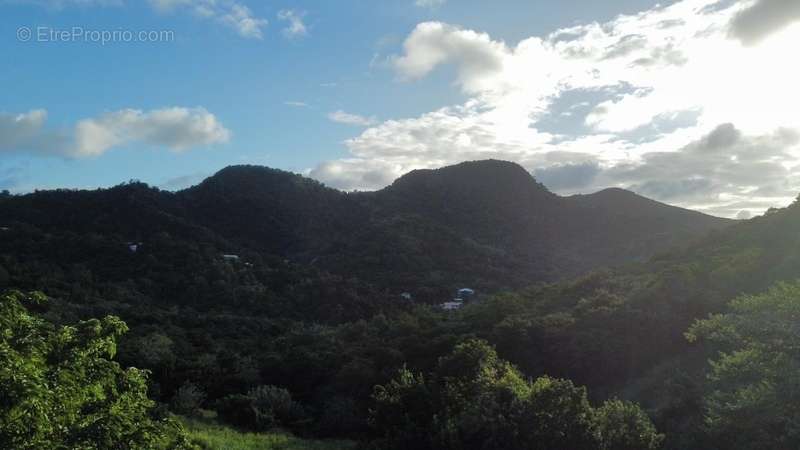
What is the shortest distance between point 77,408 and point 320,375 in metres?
17.2

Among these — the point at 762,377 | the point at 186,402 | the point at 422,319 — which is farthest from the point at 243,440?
the point at 422,319

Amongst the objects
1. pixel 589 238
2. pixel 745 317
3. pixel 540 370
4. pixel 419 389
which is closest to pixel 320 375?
pixel 540 370

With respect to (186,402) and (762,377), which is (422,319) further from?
(762,377)

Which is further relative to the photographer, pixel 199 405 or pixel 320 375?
pixel 320 375

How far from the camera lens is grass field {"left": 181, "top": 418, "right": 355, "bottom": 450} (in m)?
12.4

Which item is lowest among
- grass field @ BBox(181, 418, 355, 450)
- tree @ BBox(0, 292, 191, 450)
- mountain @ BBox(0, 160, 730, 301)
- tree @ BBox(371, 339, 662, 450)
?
grass field @ BBox(181, 418, 355, 450)

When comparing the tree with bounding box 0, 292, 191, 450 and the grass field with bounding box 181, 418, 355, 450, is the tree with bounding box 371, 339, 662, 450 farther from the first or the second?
the tree with bounding box 0, 292, 191, 450

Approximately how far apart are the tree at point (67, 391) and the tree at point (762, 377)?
842 cm

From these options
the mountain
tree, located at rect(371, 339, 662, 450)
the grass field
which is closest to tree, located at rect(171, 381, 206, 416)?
the grass field

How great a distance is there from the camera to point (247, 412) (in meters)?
16.7

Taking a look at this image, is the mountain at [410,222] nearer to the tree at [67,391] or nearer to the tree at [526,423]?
the tree at [526,423]

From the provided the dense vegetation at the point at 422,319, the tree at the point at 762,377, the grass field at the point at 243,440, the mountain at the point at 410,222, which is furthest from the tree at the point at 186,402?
the mountain at the point at 410,222

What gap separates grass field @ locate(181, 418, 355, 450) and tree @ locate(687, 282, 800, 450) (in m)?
7.97

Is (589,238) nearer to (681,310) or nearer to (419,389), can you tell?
(681,310)
